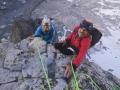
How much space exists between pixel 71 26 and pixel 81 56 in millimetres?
7802

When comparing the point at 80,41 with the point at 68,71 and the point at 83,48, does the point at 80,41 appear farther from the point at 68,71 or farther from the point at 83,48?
the point at 68,71

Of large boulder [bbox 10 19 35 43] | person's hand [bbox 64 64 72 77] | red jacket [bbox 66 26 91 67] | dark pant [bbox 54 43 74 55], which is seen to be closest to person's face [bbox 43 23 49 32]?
dark pant [bbox 54 43 74 55]

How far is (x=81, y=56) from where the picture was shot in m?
5.75

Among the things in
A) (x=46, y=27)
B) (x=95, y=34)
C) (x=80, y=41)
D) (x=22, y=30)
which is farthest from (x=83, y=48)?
(x=22, y=30)

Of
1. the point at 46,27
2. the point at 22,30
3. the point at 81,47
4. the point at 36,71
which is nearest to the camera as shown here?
the point at 81,47

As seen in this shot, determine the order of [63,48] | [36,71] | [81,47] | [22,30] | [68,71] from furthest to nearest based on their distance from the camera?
[22,30]
[63,48]
[36,71]
[68,71]
[81,47]

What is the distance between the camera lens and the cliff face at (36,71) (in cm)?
602

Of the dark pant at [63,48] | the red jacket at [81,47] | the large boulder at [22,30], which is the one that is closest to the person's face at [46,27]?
the dark pant at [63,48]

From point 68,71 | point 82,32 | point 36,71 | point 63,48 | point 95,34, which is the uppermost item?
point 82,32

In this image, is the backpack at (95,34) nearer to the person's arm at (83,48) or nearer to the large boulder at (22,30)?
the person's arm at (83,48)

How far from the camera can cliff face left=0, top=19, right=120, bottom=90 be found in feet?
19.7

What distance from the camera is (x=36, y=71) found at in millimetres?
6395

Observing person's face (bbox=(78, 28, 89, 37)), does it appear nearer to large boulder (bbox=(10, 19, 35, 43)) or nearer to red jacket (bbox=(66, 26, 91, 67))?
red jacket (bbox=(66, 26, 91, 67))

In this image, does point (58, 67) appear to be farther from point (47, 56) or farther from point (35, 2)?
point (35, 2)
